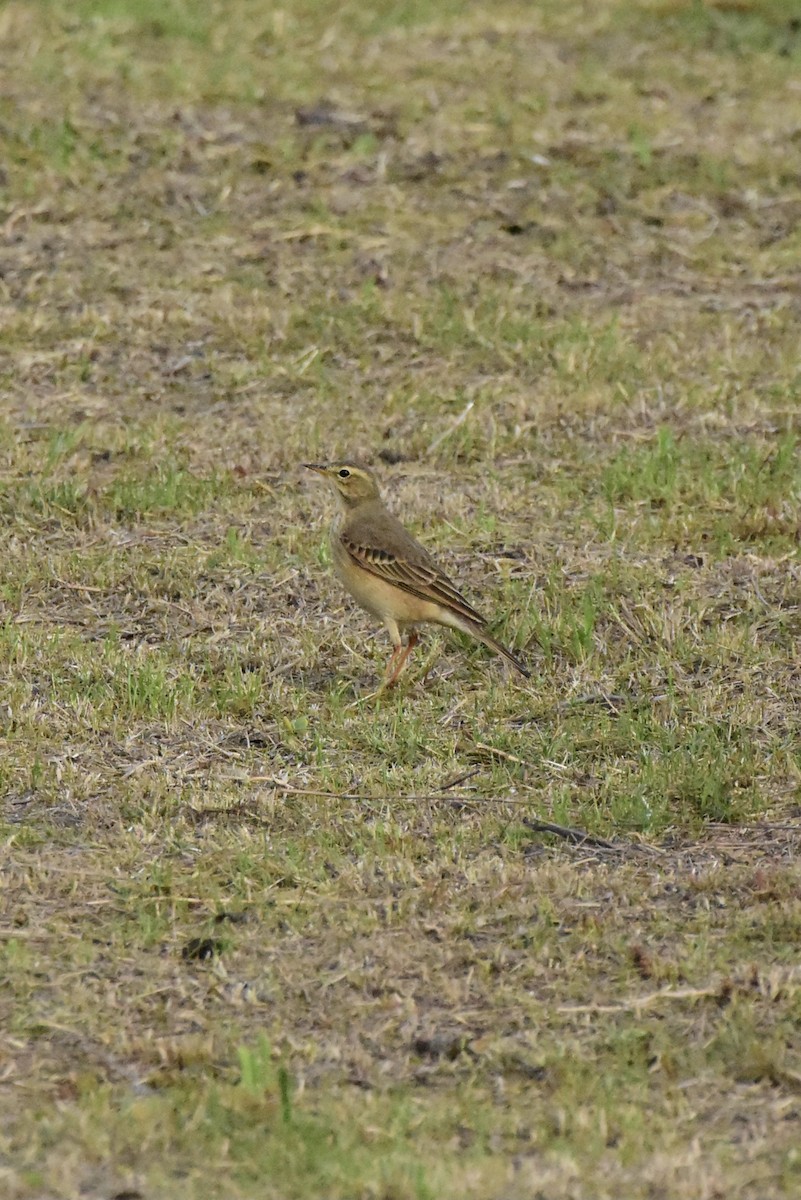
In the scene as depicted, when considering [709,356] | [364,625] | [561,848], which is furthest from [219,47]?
[561,848]

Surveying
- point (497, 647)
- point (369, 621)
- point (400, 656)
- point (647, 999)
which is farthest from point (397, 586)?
point (647, 999)

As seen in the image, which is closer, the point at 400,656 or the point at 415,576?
the point at 415,576

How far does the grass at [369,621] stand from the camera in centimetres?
611

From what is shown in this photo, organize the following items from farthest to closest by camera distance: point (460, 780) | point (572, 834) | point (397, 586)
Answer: point (397, 586), point (460, 780), point (572, 834)

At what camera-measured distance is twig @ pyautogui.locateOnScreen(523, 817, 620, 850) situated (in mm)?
7738

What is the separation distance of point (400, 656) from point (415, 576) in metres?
0.41

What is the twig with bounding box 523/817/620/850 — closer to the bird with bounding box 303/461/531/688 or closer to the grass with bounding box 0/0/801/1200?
the grass with bounding box 0/0/801/1200

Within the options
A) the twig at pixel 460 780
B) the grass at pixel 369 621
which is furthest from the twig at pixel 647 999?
the twig at pixel 460 780

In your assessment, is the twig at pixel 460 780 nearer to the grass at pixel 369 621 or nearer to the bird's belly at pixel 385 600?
the grass at pixel 369 621

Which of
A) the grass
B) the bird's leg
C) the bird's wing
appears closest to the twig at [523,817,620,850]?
the grass

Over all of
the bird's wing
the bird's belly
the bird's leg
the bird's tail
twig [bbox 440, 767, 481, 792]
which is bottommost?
the bird's leg

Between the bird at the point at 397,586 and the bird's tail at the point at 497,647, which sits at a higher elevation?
the bird at the point at 397,586

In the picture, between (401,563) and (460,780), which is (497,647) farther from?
(460,780)

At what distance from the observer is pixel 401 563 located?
938 cm
